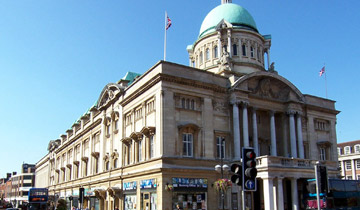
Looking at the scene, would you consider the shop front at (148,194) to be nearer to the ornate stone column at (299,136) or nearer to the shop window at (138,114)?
the shop window at (138,114)

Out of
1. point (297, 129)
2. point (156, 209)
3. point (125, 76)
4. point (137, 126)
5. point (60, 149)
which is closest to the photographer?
point (156, 209)

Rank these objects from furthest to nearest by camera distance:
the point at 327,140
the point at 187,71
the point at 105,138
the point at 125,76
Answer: the point at 125,76 → the point at 105,138 → the point at 327,140 → the point at 187,71

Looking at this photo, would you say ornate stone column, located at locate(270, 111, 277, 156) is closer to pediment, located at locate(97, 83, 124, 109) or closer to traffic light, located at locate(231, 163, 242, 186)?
pediment, located at locate(97, 83, 124, 109)

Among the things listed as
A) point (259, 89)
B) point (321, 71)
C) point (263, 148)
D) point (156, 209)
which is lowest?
point (156, 209)

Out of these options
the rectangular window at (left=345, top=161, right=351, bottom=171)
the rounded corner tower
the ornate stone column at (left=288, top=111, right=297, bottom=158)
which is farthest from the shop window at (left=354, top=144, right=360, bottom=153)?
the ornate stone column at (left=288, top=111, right=297, bottom=158)

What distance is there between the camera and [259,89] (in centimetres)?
4362

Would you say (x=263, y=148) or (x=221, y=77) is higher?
(x=221, y=77)

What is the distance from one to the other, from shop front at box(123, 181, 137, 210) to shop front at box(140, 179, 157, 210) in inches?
76.4

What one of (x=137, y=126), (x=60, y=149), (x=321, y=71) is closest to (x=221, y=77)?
(x=137, y=126)

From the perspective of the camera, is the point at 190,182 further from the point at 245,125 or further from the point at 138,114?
the point at 138,114

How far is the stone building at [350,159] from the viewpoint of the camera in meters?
81.2

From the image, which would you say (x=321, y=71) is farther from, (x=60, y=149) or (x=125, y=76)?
(x=60, y=149)

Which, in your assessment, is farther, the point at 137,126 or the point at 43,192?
the point at 43,192

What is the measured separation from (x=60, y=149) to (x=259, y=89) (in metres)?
58.1
